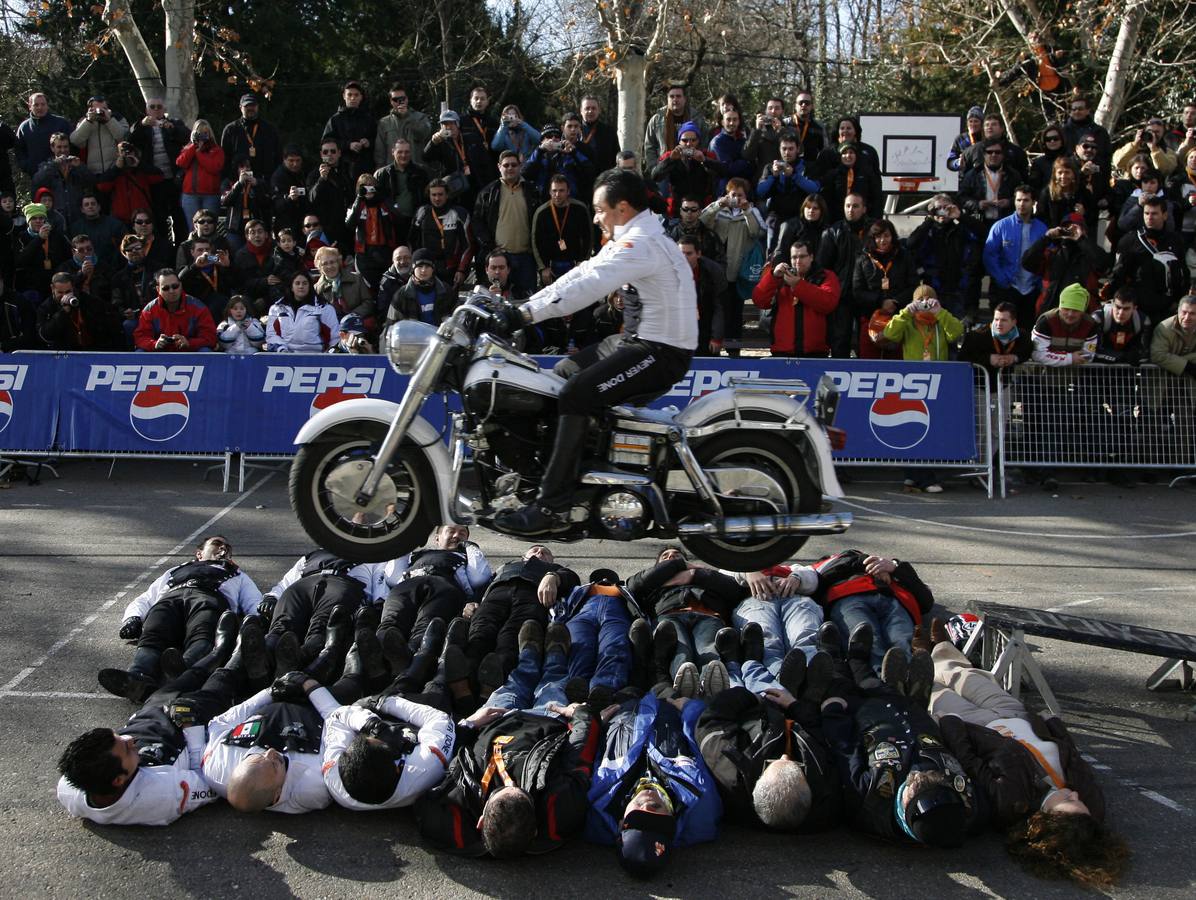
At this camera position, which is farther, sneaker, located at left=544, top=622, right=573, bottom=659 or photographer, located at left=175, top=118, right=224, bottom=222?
photographer, located at left=175, top=118, right=224, bottom=222

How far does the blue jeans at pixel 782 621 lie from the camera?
8.92 meters

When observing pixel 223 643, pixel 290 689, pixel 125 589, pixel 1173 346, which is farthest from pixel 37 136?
pixel 1173 346

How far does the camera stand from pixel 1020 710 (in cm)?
823

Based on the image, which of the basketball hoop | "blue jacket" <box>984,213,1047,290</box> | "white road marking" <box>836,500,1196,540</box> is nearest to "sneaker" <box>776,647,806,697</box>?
"white road marking" <box>836,500,1196,540</box>

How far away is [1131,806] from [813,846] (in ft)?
6.58

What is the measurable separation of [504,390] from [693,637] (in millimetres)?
3811

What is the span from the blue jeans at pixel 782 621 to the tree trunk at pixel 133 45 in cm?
1232

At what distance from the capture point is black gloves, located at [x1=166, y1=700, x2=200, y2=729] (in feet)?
26.7

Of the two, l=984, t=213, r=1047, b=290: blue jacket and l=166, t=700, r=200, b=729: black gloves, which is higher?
l=984, t=213, r=1047, b=290: blue jacket

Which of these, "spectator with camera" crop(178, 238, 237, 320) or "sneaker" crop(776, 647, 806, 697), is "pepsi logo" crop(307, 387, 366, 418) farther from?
"sneaker" crop(776, 647, 806, 697)

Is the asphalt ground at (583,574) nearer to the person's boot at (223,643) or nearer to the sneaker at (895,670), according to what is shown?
the person's boot at (223,643)

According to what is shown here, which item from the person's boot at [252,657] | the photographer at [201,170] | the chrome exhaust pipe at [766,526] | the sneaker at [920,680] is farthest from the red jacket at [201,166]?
the chrome exhaust pipe at [766,526]

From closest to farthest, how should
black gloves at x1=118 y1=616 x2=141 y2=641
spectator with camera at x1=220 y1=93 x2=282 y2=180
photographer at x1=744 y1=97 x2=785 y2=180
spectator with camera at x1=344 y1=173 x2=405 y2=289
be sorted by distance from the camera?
black gloves at x1=118 y1=616 x2=141 y2=641 → spectator with camera at x1=344 y1=173 x2=405 y2=289 → photographer at x1=744 y1=97 x2=785 y2=180 → spectator with camera at x1=220 y1=93 x2=282 y2=180

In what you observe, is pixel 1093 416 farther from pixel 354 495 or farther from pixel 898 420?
pixel 354 495
